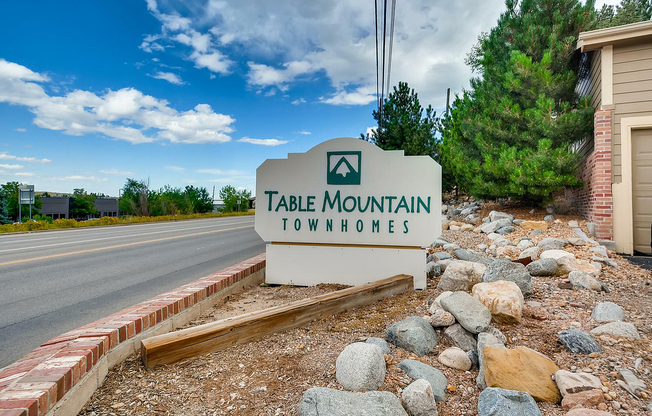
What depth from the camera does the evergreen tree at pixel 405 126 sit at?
12.9m

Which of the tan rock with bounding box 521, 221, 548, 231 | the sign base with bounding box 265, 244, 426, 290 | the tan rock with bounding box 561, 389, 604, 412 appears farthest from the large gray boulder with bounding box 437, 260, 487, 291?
the tan rock with bounding box 521, 221, 548, 231

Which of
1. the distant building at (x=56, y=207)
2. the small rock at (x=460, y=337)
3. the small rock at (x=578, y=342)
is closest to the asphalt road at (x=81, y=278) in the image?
the small rock at (x=460, y=337)

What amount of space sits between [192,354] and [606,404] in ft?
7.51

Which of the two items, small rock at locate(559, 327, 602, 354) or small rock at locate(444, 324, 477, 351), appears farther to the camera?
small rock at locate(444, 324, 477, 351)

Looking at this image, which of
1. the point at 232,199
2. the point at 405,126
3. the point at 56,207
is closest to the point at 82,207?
the point at 56,207

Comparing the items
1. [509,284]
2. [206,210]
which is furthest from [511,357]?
[206,210]

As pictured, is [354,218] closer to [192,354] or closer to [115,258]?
[192,354]

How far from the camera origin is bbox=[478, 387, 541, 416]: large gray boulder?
1.62 m

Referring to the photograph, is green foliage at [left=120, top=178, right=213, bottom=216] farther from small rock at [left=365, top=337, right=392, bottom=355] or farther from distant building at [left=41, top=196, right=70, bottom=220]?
small rock at [left=365, top=337, right=392, bottom=355]

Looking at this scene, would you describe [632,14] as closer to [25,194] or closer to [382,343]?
[382,343]

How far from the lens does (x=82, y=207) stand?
4822 cm

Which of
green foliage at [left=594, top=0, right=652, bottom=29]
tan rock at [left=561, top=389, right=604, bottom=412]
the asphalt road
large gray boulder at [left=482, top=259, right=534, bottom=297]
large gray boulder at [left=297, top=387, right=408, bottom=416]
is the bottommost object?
the asphalt road

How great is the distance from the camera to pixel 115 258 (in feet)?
23.7

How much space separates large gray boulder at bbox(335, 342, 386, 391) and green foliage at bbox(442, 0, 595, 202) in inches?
296
